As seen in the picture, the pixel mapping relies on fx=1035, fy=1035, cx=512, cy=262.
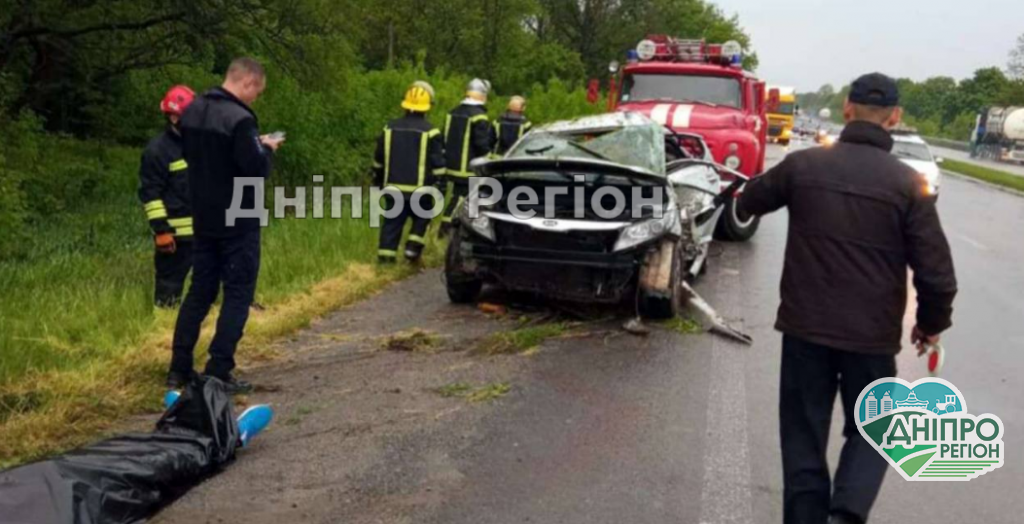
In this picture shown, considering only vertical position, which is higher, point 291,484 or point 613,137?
point 613,137

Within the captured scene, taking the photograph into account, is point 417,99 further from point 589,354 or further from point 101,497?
point 101,497

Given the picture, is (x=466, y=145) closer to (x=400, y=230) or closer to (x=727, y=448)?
(x=400, y=230)

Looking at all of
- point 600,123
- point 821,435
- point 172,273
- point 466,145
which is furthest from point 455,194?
point 821,435

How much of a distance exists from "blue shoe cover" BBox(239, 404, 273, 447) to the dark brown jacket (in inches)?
101

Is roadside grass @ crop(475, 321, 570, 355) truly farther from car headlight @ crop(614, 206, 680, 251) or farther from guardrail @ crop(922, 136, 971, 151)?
guardrail @ crop(922, 136, 971, 151)

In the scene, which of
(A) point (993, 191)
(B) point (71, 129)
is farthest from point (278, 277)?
(A) point (993, 191)

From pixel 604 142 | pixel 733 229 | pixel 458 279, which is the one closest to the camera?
pixel 458 279

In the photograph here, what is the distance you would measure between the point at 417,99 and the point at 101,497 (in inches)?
243

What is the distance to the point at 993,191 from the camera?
27.9m

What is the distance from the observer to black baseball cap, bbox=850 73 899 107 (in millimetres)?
3656

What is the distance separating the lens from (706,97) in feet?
47.4

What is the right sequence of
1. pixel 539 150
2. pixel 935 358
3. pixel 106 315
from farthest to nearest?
pixel 539 150 < pixel 106 315 < pixel 935 358

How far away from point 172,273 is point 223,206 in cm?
206

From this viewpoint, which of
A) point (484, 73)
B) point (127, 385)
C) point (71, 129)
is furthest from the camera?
point (484, 73)
